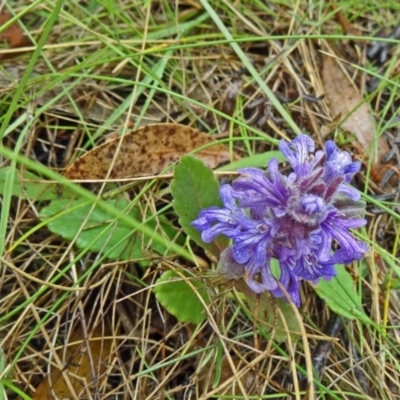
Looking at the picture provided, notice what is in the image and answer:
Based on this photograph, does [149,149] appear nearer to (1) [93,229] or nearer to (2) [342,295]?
(1) [93,229]

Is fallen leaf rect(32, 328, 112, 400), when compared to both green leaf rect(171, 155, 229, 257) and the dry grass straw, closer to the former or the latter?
the dry grass straw

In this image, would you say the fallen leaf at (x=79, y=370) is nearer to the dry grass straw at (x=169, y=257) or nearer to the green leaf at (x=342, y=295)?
the dry grass straw at (x=169, y=257)

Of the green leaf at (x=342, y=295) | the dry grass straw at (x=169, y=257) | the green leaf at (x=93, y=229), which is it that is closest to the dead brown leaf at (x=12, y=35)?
the dry grass straw at (x=169, y=257)

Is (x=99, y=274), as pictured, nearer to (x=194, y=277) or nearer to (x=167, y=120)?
(x=194, y=277)

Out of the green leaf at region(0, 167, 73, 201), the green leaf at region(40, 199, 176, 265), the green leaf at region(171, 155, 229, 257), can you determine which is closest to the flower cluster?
the green leaf at region(171, 155, 229, 257)

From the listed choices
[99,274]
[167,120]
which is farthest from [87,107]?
[99,274]

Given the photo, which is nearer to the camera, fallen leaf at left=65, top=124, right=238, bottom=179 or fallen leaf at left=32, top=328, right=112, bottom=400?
fallen leaf at left=32, top=328, right=112, bottom=400
